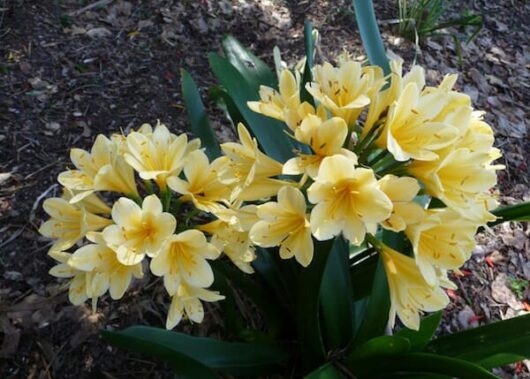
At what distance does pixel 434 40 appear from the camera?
296 centimetres

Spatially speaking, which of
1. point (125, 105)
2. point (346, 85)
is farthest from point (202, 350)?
point (125, 105)

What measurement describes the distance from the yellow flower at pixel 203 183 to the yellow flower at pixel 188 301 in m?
0.17

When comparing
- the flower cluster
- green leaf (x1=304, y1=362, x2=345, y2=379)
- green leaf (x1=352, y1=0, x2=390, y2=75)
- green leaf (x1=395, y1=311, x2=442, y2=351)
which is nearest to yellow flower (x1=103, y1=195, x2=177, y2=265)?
the flower cluster

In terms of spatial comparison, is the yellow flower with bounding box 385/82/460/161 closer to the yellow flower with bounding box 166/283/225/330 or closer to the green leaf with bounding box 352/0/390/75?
the yellow flower with bounding box 166/283/225/330

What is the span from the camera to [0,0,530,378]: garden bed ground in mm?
1548

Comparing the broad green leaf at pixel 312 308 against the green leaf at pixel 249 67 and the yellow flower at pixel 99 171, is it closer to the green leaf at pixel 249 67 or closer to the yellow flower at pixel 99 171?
Answer: the yellow flower at pixel 99 171

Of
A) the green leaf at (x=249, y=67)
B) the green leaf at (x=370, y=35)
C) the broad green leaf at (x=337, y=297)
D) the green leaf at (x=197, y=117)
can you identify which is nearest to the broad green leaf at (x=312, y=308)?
the broad green leaf at (x=337, y=297)

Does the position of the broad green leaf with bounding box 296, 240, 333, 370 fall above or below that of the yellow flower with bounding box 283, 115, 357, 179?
below

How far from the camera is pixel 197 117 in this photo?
1521mm

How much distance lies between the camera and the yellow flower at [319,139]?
0.92m

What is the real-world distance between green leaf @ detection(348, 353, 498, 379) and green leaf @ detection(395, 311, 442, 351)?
0.06m

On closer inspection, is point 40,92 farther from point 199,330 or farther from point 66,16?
point 199,330

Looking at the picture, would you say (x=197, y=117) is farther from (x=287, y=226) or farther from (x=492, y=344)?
(x=492, y=344)

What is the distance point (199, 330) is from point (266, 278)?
328 mm
